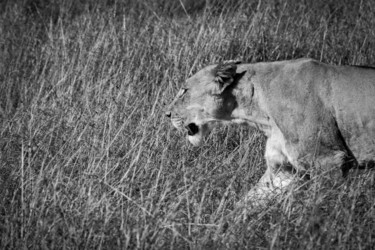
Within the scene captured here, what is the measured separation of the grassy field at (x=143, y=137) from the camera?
3.96m

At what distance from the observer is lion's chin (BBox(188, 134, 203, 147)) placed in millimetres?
5238

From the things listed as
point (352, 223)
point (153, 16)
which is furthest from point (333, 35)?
point (352, 223)

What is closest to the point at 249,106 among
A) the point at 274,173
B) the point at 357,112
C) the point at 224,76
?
A: the point at 224,76

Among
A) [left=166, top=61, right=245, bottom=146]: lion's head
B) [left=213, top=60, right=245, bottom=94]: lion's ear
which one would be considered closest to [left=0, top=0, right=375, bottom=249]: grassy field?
[left=166, top=61, right=245, bottom=146]: lion's head

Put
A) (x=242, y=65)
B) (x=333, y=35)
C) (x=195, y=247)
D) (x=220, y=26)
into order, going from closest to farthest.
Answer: (x=195, y=247)
(x=242, y=65)
(x=220, y=26)
(x=333, y=35)

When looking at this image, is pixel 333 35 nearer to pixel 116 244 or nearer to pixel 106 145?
pixel 106 145

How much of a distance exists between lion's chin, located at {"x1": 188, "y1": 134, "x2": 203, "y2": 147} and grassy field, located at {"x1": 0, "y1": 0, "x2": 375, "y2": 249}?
0.10 metres

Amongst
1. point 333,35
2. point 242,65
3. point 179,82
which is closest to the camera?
point 242,65

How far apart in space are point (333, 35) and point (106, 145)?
137 inches

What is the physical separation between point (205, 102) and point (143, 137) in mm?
525

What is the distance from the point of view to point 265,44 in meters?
7.06

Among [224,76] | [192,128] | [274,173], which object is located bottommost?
[274,173]

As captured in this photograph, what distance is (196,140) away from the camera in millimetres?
5250

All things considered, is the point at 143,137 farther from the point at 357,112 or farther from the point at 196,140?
the point at 357,112
